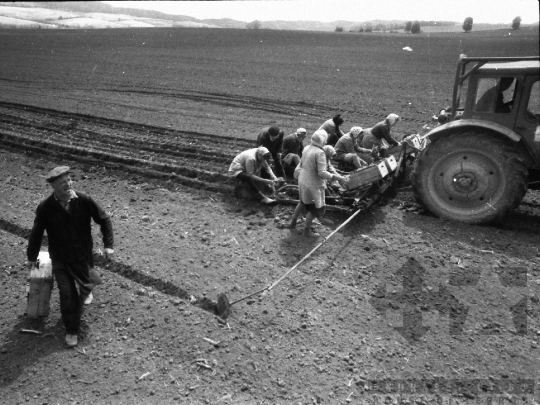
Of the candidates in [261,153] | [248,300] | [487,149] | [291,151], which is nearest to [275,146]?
[291,151]

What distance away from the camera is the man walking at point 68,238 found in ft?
15.4

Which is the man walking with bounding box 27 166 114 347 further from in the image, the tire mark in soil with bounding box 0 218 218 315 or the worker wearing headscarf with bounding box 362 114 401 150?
the worker wearing headscarf with bounding box 362 114 401 150

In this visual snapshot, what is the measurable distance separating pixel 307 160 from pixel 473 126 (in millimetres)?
2203

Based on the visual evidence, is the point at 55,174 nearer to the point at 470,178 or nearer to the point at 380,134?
the point at 470,178

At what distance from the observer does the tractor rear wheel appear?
6410mm

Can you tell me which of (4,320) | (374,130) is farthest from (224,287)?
(374,130)

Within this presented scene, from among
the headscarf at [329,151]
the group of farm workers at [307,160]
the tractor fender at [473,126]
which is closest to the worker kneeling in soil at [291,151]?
the group of farm workers at [307,160]

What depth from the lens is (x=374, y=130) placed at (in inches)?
363

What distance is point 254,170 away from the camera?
8.10 metres

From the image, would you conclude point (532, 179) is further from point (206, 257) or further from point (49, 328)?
point (49, 328)

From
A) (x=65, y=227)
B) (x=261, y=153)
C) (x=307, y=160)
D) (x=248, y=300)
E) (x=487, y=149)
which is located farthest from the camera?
(x=261, y=153)

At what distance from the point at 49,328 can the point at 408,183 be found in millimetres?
5880

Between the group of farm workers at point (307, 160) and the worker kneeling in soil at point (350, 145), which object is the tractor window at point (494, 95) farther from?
the worker kneeling in soil at point (350, 145)

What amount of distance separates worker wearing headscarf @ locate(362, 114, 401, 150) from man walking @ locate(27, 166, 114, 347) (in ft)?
18.4
